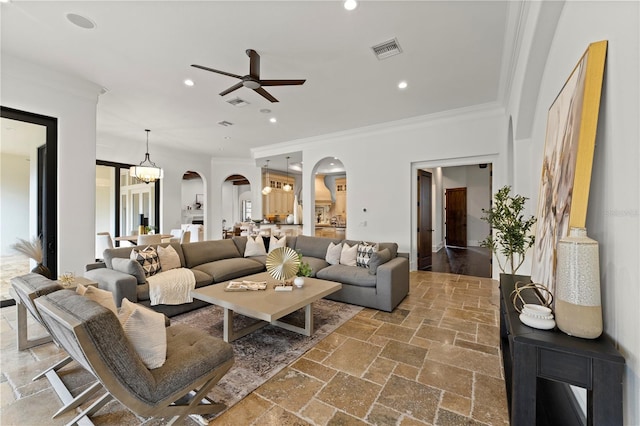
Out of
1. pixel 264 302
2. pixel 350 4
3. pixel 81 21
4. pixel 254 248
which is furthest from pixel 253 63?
pixel 254 248

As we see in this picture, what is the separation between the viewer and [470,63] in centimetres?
358

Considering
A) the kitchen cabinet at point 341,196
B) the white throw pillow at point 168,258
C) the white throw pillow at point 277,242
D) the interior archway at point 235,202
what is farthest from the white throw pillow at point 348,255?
the interior archway at point 235,202

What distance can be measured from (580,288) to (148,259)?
4341 millimetres

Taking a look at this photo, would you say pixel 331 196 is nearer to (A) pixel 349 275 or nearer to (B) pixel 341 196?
(B) pixel 341 196

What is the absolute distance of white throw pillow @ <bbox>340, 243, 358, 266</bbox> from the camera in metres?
4.49

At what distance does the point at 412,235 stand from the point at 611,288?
4806mm

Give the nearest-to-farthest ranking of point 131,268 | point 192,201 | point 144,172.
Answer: point 131,268
point 144,172
point 192,201

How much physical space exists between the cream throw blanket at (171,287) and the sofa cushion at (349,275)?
185 cm

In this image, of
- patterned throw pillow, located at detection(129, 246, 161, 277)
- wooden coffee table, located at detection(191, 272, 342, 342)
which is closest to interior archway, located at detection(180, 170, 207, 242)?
patterned throw pillow, located at detection(129, 246, 161, 277)

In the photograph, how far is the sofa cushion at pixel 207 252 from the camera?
4.44m

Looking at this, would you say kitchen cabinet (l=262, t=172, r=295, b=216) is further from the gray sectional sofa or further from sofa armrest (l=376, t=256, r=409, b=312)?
sofa armrest (l=376, t=256, r=409, b=312)

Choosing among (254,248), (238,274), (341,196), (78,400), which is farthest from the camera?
(341,196)

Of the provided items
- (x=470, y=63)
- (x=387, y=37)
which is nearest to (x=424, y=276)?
(x=470, y=63)

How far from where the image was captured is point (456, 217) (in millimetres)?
10586
